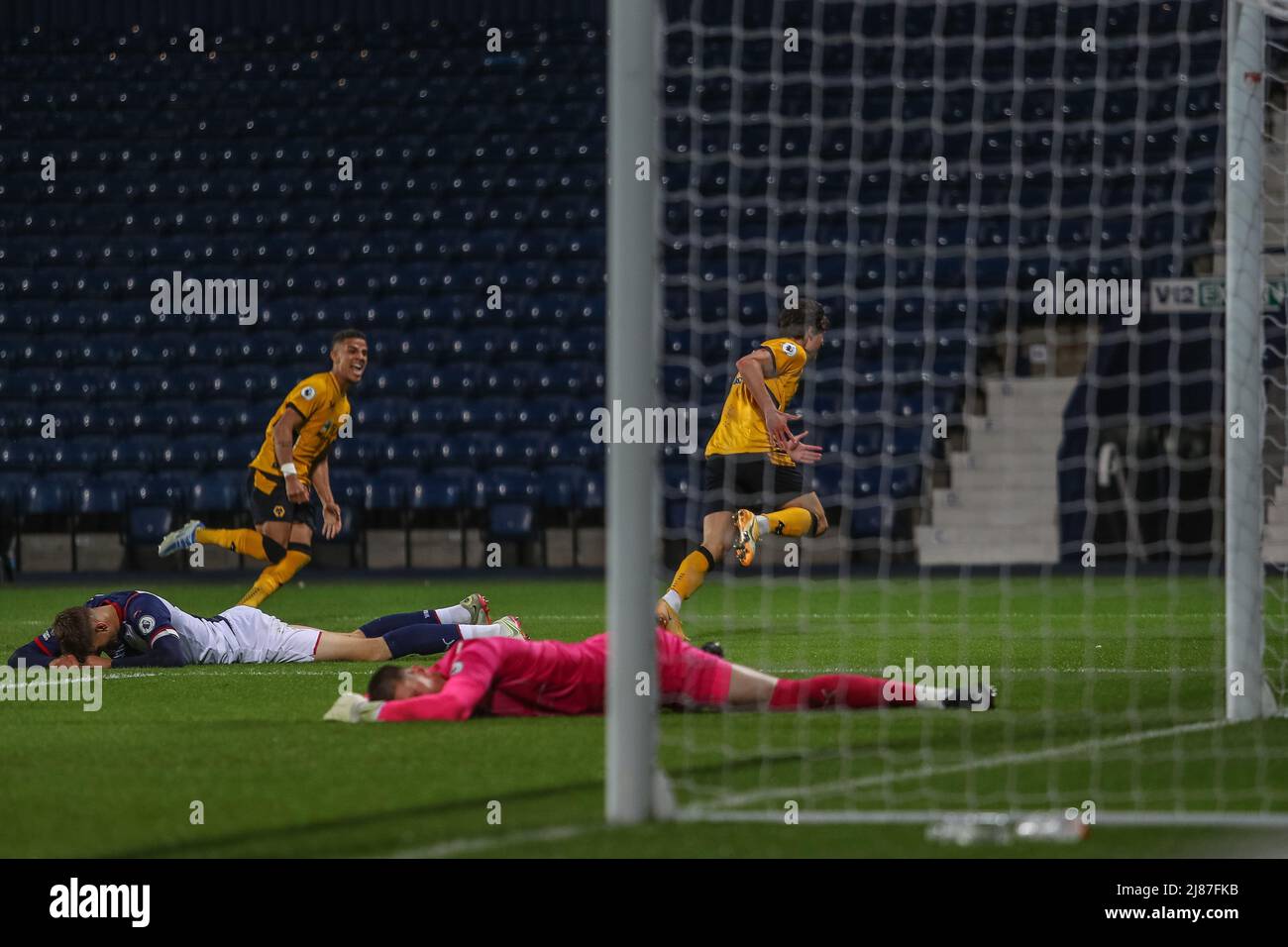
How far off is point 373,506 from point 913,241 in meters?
6.58

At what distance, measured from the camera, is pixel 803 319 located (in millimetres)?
8375

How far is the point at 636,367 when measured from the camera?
379 centimetres

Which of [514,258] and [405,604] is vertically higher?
[514,258]

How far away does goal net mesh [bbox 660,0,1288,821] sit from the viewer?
12000mm

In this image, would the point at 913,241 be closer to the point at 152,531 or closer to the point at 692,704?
the point at 152,531

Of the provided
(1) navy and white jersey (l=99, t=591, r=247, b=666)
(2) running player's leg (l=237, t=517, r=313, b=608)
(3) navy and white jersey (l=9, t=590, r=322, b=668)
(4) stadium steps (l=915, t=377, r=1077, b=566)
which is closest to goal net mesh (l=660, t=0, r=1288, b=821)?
(4) stadium steps (l=915, t=377, r=1077, b=566)

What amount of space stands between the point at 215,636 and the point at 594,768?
3.51 metres

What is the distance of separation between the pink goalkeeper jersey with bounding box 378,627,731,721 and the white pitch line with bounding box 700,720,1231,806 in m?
0.94

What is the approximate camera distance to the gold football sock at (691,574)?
791 cm

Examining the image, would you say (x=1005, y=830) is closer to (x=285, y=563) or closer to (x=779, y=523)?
(x=779, y=523)

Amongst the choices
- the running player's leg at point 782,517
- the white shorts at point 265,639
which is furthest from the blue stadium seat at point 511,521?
the white shorts at point 265,639

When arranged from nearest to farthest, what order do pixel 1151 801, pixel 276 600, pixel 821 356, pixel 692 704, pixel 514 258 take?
pixel 1151 801
pixel 692 704
pixel 276 600
pixel 821 356
pixel 514 258

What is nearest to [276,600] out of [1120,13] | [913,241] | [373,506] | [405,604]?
[405,604]

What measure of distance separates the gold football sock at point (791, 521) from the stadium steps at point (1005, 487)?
25.3 feet
